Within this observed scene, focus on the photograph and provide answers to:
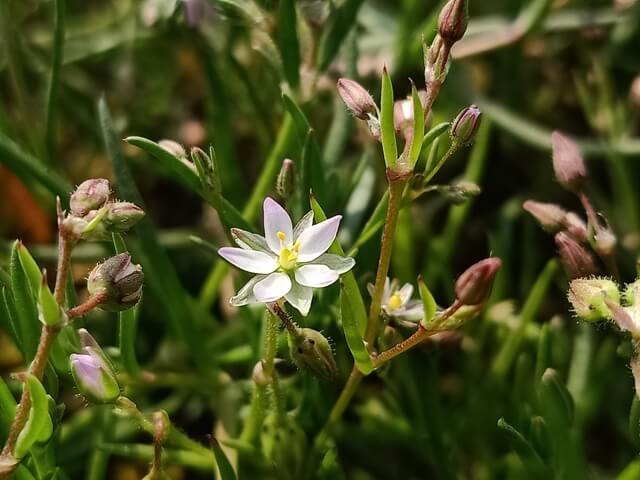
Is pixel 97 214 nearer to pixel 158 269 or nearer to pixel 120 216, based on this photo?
pixel 120 216

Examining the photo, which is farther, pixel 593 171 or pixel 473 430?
pixel 593 171

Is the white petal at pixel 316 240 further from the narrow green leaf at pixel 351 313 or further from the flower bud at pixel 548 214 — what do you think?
the flower bud at pixel 548 214

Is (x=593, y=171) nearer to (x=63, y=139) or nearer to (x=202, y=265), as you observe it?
(x=202, y=265)

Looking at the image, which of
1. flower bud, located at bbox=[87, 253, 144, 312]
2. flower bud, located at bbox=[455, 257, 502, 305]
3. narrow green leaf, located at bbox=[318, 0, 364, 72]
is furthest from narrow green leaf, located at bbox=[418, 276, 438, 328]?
narrow green leaf, located at bbox=[318, 0, 364, 72]

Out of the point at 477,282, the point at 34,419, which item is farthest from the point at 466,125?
the point at 34,419

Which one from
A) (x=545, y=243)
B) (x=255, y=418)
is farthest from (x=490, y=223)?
(x=255, y=418)

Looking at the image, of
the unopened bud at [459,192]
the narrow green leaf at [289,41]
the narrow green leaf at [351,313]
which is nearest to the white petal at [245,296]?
the narrow green leaf at [351,313]
